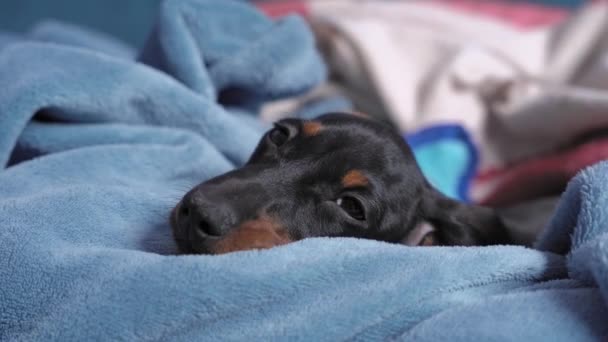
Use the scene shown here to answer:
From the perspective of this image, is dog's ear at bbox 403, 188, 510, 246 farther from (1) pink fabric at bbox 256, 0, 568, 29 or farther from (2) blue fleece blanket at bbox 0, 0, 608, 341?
(1) pink fabric at bbox 256, 0, 568, 29

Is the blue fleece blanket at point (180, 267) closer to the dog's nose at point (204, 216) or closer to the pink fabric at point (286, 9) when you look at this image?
the dog's nose at point (204, 216)

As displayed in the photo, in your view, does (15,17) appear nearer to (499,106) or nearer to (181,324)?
(499,106)

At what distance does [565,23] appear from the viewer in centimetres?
244

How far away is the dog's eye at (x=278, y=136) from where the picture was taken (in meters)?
1.27

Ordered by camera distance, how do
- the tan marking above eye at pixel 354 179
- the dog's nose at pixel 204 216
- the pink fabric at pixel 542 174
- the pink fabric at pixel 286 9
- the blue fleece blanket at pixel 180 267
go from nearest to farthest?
the blue fleece blanket at pixel 180 267
the dog's nose at pixel 204 216
the tan marking above eye at pixel 354 179
the pink fabric at pixel 542 174
the pink fabric at pixel 286 9

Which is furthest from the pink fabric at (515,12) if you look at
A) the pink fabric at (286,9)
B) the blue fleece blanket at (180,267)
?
the blue fleece blanket at (180,267)

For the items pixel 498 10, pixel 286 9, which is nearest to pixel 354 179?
pixel 286 9

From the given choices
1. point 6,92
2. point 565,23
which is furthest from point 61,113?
point 565,23

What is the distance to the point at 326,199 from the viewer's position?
3.75 ft

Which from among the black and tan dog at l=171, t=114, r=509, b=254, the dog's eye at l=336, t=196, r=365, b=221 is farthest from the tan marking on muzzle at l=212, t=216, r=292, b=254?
the dog's eye at l=336, t=196, r=365, b=221

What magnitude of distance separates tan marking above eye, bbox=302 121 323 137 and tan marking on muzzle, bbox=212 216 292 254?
25cm

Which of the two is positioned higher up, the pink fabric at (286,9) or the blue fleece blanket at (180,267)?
the blue fleece blanket at (180,267)

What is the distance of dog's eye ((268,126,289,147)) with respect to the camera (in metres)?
1.27

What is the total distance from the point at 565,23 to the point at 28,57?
6.54 feet
